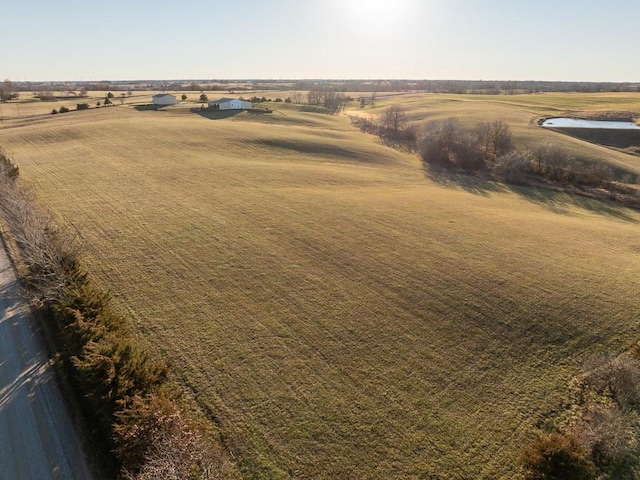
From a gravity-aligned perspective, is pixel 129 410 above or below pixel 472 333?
above

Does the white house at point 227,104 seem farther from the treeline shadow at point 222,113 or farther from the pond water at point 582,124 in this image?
the pond water at point 582,124

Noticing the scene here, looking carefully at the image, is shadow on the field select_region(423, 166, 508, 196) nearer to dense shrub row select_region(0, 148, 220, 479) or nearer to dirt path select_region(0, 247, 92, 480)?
dense shrub row select_region(0, 148, 220, 479)

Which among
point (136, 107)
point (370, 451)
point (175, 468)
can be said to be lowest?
point (370, 451)

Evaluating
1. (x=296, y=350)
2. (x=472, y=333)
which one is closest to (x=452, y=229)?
(x=472, y=333)

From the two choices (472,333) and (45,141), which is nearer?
(472,333)

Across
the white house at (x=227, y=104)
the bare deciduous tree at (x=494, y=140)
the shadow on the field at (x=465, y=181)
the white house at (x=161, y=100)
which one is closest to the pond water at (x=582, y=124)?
the bare deciduous tree at (x=494, y=140)

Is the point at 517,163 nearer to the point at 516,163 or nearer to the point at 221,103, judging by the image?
the point at 516,163

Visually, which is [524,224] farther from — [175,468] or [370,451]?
[175,468]
